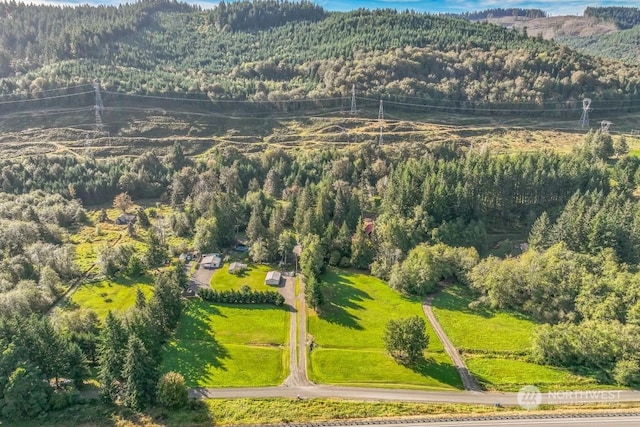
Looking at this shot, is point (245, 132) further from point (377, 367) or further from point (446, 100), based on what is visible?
point (377, 367)

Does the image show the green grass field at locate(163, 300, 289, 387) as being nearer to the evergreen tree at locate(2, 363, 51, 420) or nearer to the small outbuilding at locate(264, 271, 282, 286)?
the small outbuilding at locate(264, 271, 282, 286)

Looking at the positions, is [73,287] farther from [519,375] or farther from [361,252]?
[519,375]

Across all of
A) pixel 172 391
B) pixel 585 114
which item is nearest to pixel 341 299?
pixel 172 391

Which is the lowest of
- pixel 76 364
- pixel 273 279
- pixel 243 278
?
pixel 76 364

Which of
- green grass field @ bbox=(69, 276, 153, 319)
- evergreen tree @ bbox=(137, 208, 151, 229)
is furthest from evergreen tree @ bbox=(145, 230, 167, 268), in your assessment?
evergreen tree @ bbox=(137, 208, 151, 229)

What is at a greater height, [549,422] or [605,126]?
[605,126]

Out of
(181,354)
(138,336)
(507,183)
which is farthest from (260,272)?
(507,183)

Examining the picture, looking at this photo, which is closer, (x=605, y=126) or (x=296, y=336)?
(x=296, y=336)
